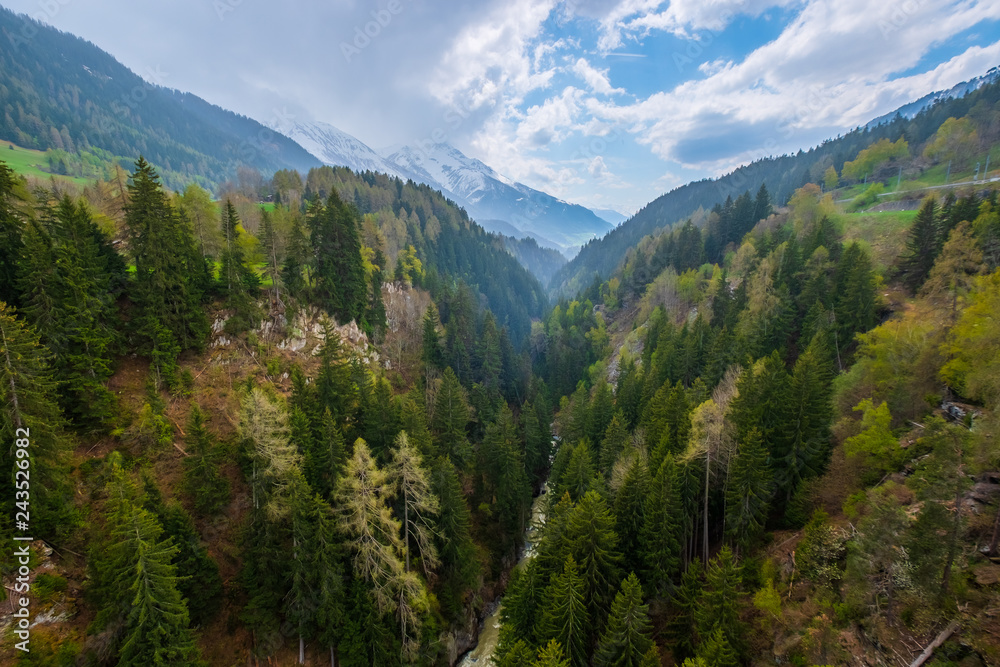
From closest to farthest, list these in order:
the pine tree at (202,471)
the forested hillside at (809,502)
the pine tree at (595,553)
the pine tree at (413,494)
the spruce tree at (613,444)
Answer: the forested hillside at (809,502)
the pine tree at (413,494)
the pine tree at (595,553)
the pine tree at (202,471)
the spruce tree at (613,444)

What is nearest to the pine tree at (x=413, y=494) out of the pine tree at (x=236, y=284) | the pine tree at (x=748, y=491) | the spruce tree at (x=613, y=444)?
the spruce tree at (x=613, y=444)

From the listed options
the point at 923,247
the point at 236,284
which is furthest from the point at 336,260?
→ the point at 923,247

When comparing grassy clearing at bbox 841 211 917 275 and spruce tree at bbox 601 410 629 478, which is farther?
grassy clearing at bbox 841 211 917 275

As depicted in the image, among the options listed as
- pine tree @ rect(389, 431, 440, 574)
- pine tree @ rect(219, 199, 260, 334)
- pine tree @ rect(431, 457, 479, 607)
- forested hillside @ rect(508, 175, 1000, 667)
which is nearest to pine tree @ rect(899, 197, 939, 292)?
forested hillside @ rect(508, 175, 1000, 667)

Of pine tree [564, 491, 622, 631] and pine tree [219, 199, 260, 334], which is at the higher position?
pine tree [219, 199, 260, 334]

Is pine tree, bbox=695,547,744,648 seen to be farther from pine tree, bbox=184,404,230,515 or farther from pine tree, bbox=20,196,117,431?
pine tree, bbox=20,196,117,431

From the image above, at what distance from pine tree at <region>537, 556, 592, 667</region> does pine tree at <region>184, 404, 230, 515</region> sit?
79.3 ft

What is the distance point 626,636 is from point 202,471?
29.5 m

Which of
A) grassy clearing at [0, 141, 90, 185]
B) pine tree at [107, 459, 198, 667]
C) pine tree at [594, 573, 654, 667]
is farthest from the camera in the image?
grassy clearing at [0, 141, 90, 185]

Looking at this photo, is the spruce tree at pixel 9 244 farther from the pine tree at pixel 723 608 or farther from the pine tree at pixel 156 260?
the pine tree at pixel 723 608

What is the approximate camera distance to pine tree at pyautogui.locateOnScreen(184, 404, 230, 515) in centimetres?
2597

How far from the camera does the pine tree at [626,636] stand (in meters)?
20.1

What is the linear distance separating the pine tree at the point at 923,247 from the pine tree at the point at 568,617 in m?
58.7

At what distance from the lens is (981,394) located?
77.5 feet
